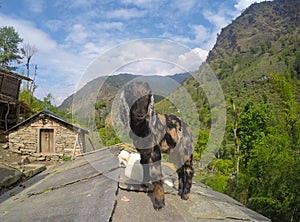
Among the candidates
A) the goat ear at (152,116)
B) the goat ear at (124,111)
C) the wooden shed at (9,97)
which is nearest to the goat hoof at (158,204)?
the goat ear at (152,116)

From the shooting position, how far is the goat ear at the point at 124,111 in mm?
2727

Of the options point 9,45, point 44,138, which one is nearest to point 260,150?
point 44,138

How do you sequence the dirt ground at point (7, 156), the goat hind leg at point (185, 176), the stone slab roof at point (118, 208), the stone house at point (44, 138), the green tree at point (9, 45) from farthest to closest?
the green tree at point (9, 45)
the stone house at point (44, 138)
the dirt ground at point (7, 156)
the goat hind leg at point (185, 176)
the stone slab roof at point (118, 208)

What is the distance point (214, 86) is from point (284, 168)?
25.9ft

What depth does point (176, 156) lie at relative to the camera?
3.47 metres

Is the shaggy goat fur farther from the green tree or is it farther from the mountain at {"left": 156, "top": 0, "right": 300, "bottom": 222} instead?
the green tree

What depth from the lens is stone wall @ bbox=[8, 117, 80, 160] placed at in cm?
1944

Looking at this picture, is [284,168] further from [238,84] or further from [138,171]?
[238,84]

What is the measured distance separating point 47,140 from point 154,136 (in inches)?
721

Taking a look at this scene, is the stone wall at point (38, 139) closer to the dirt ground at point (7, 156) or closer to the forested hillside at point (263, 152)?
the dirt ground at point (7, 156)

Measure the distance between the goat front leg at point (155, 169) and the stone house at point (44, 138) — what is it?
16654 mm

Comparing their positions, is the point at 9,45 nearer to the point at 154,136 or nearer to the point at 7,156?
the point at 7,156

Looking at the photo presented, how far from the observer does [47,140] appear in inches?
774

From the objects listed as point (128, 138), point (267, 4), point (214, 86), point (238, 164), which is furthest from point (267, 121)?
point (267, 4)
